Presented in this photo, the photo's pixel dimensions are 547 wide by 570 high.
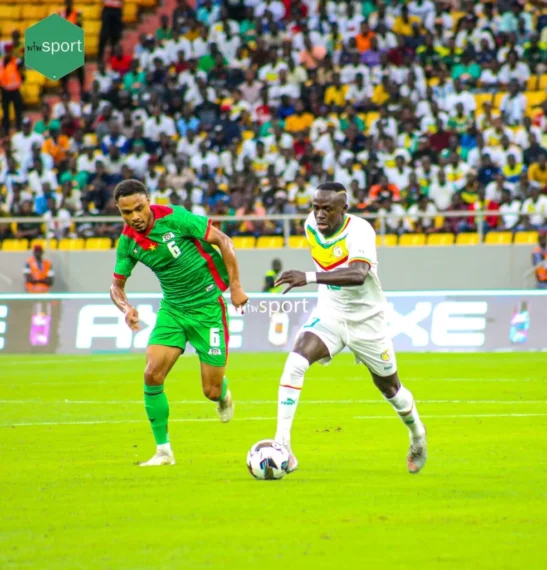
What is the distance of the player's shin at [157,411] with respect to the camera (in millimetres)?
9773

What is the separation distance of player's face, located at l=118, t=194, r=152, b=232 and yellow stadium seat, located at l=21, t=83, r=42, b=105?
22432 millimetres

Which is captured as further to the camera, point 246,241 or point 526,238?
point 246,241

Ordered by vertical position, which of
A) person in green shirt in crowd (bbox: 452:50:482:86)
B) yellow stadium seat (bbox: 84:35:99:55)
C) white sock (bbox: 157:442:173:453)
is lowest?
white sock (bbox: 157:442:173:453)

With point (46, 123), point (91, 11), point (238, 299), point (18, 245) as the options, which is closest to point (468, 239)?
point (18, 245)

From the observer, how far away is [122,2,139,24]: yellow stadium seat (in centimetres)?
3300

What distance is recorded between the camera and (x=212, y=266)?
10.4 metres

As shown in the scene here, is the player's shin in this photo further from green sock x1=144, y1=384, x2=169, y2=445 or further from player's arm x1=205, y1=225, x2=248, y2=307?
player's arm x1=205, y1=225, x2=248, y2=307

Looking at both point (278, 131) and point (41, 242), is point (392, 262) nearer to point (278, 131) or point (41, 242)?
point (278, 131)

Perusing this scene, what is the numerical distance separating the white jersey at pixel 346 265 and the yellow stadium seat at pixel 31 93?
76.7ft

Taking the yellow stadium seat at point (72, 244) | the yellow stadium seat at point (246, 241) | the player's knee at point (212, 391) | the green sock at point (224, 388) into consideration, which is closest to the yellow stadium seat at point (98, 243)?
the yellow stadium seat at point (72, 244)

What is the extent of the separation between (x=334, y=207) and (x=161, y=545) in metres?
3.18

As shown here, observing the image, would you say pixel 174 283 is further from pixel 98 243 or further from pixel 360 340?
pixel 98 243

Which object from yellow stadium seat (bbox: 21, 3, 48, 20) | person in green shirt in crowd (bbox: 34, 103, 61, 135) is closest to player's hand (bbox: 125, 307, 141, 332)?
person in green shirt in crowd (bbox: 34, 103, 61, 135)

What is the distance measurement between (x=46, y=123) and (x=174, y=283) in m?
20.0
